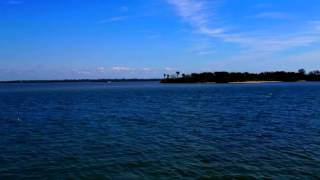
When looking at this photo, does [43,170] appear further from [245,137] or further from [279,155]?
[245,137]

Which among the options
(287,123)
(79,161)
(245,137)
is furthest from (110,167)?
(287,123)

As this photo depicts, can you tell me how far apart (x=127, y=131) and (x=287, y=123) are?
15968 mm

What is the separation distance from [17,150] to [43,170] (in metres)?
6.77

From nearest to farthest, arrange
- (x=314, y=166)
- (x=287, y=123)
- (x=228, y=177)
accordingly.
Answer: (x=228, y=177), (x=314, y=166), (x=287, y=123)

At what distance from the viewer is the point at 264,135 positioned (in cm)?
3234

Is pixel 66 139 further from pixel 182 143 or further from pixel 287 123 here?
pixel 287 123

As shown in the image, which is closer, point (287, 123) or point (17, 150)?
point (17, 150)

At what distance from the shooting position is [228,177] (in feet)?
64.9

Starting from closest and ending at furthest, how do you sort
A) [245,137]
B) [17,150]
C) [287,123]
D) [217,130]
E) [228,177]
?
[228,177], [17,150], [245,137], [217,130], [287,123]

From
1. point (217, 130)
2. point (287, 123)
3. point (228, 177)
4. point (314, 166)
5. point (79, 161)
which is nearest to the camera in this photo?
point (228, 177)

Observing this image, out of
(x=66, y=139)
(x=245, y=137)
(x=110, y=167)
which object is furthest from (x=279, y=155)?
(x=66, y=139)

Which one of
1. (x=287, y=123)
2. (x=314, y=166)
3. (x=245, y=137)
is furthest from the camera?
(x=287, y=123)

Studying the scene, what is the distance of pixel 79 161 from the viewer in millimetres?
23484

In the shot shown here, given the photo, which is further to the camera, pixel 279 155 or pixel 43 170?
→ pixel 279 155
